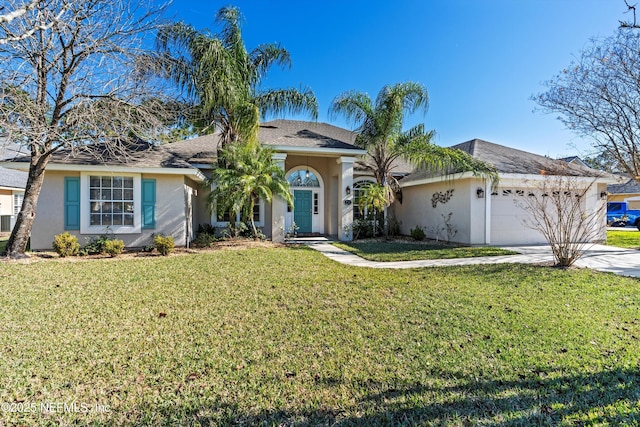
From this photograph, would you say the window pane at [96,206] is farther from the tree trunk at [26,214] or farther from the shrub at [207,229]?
the shrub at [207,229]

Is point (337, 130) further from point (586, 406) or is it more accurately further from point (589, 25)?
point (586, 406)

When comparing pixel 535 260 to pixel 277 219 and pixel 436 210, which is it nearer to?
pixel 436 210

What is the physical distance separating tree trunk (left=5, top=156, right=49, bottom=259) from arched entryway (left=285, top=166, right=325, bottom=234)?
951cm

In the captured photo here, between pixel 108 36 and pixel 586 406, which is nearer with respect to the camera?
pixel 586 406

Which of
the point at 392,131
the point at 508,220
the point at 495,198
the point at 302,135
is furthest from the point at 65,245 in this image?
the point at 508,220

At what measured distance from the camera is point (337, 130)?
21.1 meters

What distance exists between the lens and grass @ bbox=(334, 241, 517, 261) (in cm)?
1028

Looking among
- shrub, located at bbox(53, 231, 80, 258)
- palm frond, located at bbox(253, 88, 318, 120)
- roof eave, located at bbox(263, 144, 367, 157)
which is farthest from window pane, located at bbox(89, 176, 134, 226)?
palm frond, located at bbox(253, 88, 318, 120)

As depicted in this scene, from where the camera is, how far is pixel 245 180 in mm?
11273

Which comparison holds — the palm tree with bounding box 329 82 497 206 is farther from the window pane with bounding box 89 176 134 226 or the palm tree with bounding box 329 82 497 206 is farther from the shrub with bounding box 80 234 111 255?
the shrub with bounding box 80 234 111 255

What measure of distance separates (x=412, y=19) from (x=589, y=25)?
5.95m

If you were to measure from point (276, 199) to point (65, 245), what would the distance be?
23.6 feet

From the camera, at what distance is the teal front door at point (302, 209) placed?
16.2 metres

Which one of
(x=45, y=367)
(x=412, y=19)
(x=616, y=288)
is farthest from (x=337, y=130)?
(x=45, y=367)
